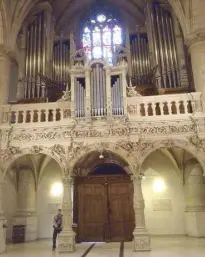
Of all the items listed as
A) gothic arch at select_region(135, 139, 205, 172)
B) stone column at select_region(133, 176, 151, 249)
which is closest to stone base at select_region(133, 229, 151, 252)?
stone column at select_region(133, 176, 151, 249)

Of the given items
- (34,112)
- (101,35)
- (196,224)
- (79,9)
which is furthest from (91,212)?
(79,9)

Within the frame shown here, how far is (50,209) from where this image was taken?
1309cm

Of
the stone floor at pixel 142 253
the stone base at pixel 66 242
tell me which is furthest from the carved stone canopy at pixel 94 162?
the stone base at pixel 66 242

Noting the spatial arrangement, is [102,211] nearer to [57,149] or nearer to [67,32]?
[57,149]

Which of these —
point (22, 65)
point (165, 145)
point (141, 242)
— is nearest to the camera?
point (141, 242)

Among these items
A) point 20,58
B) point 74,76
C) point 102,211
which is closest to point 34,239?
point 102,211

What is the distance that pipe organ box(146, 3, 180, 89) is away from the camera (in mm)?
12781

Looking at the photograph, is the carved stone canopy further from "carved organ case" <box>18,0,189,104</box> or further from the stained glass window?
the stained glass window

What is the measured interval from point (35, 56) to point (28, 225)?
773cm

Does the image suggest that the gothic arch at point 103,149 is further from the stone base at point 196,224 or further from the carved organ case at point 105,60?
the stone base at point 196,224

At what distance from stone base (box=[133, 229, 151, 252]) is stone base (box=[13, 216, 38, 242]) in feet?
16.9

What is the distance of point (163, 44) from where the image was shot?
1364cm

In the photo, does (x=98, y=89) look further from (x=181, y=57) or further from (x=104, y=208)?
(x=104, y=208)

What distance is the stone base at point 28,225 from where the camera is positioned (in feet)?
40.3
